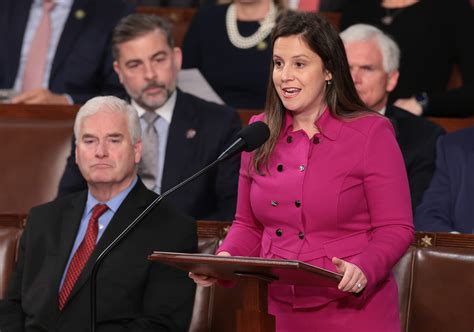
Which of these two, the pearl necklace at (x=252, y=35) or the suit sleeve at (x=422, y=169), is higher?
the pearl necklace at (x=252, y=35)

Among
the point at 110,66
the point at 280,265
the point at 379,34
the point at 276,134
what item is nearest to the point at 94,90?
the point at 110,66

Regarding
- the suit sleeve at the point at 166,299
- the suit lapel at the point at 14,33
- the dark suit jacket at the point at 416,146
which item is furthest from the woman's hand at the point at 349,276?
the suit lapel at the point at 14,33

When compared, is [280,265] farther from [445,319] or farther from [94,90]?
[94,90]

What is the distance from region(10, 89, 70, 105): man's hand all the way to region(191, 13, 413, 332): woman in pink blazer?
1.81 metres

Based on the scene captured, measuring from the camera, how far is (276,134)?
233 cm

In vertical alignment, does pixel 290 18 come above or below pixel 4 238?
above

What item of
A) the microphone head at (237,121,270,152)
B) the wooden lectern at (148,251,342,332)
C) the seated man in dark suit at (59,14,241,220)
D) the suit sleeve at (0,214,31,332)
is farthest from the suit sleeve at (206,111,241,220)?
the wooden lectern at (148,251,342,332)

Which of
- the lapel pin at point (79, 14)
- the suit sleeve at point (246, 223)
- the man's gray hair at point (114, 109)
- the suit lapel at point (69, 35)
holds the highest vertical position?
the lapel pin at point (79, 14)

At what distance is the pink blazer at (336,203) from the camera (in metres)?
2.19

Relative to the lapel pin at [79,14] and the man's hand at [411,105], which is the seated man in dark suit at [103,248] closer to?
the man's hand at [411,105]

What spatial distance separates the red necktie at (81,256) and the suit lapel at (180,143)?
0.53 metres

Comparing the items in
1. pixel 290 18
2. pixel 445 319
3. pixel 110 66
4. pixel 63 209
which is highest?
pixel 290 18

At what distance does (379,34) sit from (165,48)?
74cm

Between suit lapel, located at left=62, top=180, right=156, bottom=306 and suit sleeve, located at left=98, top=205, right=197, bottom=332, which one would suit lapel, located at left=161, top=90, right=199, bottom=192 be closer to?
suit lapel, located at left=62, top=180, right=156, bottom=306
